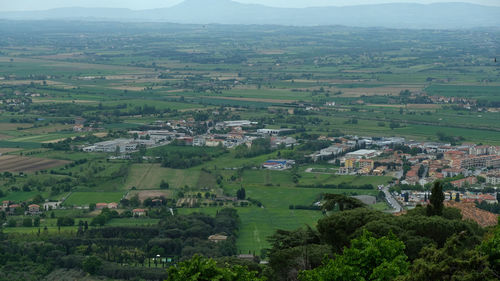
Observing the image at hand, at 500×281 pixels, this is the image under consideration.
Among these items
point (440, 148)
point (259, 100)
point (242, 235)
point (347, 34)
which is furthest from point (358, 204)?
point (347, 34)

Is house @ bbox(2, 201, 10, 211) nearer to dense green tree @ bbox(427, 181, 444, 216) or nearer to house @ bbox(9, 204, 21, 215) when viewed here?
house @ bbox(9, 204, 21, 215)

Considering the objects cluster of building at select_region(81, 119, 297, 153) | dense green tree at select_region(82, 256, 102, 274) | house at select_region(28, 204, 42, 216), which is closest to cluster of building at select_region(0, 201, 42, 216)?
house at select_region(28, 204, 42, 216)

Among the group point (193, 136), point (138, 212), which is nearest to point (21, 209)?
point (138, 212)

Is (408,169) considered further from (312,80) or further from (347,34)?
(347,34)

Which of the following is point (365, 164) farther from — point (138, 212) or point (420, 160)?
point (138, 212)

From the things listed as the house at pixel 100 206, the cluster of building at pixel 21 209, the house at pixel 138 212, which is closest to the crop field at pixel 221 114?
the house at pixel 138 212

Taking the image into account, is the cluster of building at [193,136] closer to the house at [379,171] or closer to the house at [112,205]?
the house at [379,171]
